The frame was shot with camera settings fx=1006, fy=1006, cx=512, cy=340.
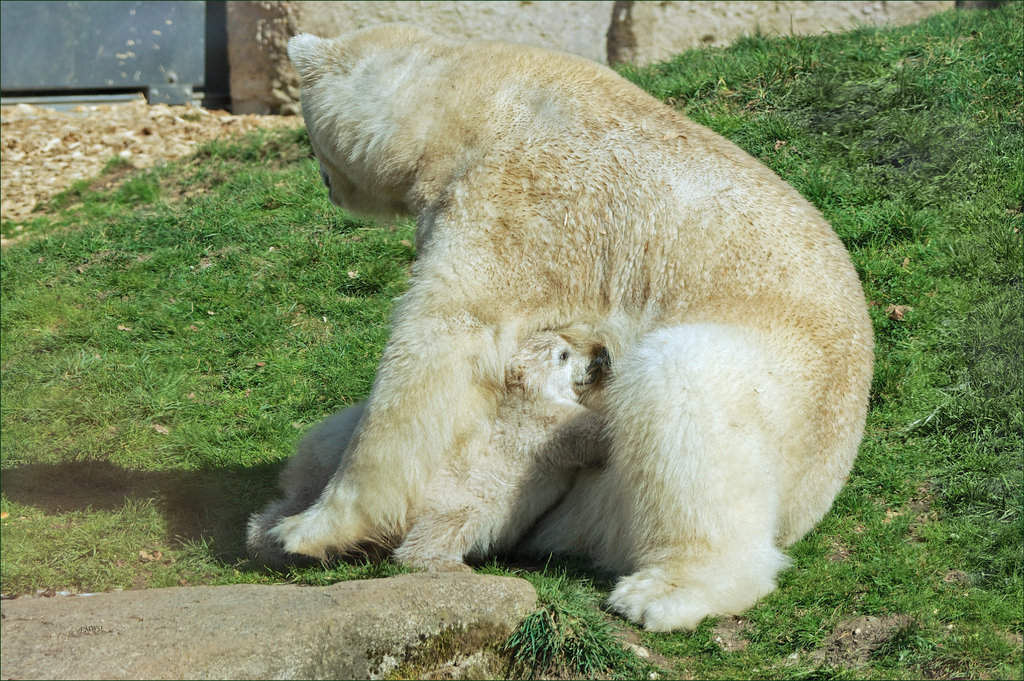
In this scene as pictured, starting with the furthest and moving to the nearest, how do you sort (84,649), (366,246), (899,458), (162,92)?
(162,92) < (366,246) < (899,458) < (84,649)

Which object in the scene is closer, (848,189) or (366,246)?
(848,189)

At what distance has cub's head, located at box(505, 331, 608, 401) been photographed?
4.19 m

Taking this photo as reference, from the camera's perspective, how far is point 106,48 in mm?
11734

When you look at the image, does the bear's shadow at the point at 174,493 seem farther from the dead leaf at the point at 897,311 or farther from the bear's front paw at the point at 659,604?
the dead leaf at the point at 897,311

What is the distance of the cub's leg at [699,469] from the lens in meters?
3.69

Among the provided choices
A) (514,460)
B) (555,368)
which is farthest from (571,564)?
(555,368)

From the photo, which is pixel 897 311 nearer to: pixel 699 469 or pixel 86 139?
pixel 699 469

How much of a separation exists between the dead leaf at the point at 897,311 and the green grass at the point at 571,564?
5 centimetres

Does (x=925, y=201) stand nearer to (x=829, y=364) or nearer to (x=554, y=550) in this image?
(x=829, y=364)

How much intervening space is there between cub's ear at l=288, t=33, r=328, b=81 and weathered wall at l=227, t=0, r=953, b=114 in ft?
17.8

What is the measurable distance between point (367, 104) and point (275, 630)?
257 centimetres

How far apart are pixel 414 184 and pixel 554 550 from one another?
1.75m

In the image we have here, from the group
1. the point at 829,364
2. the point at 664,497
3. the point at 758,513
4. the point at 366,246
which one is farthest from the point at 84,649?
the point at 366,246

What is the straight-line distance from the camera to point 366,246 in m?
7.85
